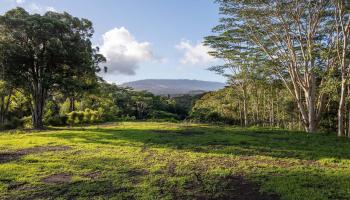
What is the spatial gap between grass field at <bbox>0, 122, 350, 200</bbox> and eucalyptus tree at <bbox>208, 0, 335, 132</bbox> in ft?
20.1

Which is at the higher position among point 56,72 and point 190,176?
point 56,72

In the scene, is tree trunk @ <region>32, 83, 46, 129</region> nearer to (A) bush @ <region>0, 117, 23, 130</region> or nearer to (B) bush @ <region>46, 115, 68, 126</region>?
(B) bush @ <region>46, 115, 68, 126</region>

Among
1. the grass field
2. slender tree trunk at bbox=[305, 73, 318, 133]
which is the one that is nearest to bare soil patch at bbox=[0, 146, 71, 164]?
the grass field

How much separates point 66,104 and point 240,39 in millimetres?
20217

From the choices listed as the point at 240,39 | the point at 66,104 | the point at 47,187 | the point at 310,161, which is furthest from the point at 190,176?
the point at 66,104

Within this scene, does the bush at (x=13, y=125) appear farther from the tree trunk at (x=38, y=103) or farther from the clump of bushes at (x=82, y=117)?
the tree trunk at (x=38, y=103)

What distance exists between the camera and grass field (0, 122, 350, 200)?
6070 mm

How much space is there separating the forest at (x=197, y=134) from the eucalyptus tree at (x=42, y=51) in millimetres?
60

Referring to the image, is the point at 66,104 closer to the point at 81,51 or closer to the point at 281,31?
the point at 81,51

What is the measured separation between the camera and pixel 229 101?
38500mm

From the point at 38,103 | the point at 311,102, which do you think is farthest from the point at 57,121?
the point at 311,102

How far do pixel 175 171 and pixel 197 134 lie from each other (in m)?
8.32

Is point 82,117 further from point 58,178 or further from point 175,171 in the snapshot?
point 175,171

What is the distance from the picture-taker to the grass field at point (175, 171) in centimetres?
607
